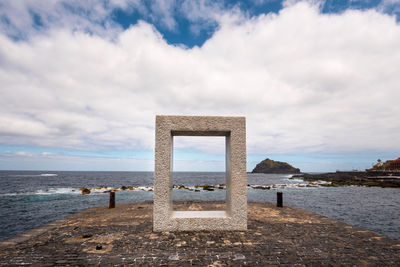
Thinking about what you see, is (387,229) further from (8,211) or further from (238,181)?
(8,211)

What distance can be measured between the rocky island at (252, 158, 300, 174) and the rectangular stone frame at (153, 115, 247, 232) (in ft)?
485

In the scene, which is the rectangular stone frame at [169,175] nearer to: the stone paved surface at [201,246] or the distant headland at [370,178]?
the stone paved surface at [201,246]

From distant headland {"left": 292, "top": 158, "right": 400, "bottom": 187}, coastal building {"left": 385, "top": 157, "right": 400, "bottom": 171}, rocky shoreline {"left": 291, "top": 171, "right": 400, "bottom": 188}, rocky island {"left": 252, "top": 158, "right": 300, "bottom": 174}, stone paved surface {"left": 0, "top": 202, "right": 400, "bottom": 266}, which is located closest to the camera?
stone paved surface {"left": 0, "top": 202, "right": 400, "bottom": 266}

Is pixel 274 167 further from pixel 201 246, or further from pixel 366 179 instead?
pixel 201 246

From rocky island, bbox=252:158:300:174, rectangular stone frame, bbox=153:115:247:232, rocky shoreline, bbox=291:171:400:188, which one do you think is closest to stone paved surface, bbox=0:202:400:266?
rectangular stone frame, bbox=153:115:247:232

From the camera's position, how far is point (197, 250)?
530cm

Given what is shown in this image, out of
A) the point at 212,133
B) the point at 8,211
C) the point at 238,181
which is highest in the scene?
the point at 212,133

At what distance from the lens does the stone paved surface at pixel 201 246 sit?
4.77m

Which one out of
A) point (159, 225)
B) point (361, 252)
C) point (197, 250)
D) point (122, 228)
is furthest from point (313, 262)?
point (122, 228)

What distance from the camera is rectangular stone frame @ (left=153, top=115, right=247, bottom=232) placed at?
6.82m

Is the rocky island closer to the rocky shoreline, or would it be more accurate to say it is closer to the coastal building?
the coastal building

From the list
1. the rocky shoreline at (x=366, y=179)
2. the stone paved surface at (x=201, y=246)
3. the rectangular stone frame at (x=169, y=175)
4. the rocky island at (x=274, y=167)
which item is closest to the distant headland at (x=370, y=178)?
the rocky shoreline at (x=366, y=179)

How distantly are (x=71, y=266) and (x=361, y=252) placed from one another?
7067 millimetres

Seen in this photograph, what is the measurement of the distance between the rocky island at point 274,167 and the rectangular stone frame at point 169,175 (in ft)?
485
